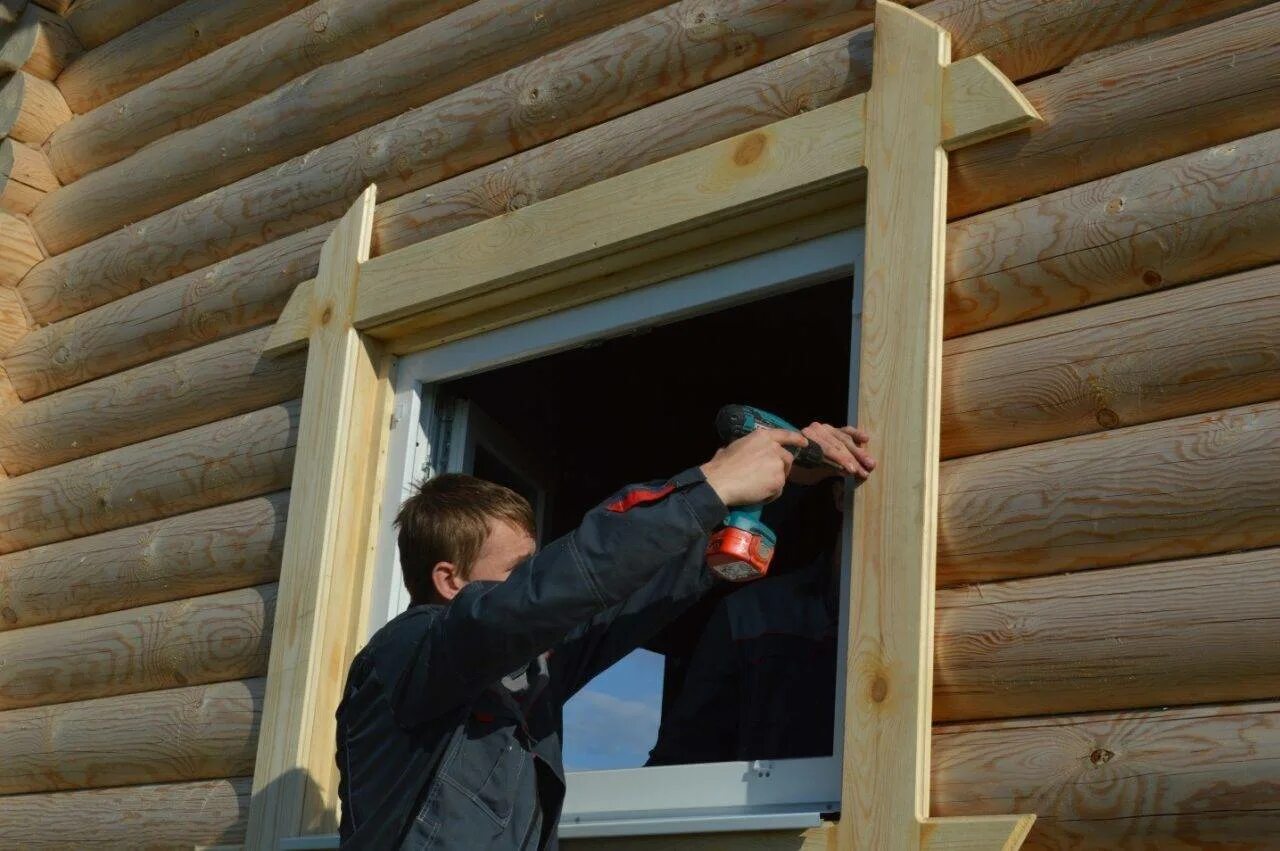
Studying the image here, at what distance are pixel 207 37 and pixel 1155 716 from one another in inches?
178

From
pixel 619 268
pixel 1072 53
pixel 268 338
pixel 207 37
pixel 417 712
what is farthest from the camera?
pixel 207 37

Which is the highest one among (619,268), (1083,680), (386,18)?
(386,18)

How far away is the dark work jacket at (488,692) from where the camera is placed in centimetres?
326

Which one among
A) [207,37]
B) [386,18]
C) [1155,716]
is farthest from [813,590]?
[207,37]

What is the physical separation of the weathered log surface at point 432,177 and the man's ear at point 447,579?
131 centimetres

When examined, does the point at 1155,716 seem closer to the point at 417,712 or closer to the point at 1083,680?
the point at 1083,680

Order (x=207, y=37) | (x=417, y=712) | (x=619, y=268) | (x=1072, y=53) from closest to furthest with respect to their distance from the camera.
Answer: (x=417, y=712) → (x=1072, y=53) → (x=619, y=268) → (x=207, y=37)

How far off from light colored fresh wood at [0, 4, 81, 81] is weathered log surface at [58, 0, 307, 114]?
0.19 feet

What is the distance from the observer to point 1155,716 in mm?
3129

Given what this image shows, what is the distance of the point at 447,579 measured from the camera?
12.6ft

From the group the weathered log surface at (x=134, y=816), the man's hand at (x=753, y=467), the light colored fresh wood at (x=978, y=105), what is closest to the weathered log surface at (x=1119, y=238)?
the light colored fresh wood at (x=978, y=105)

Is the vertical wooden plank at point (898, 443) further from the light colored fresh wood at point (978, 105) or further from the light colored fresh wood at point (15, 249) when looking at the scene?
the light colored fresh wood at point (15, 249)

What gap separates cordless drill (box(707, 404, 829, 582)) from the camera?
3.65m

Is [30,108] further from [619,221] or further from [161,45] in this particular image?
[619,221]
